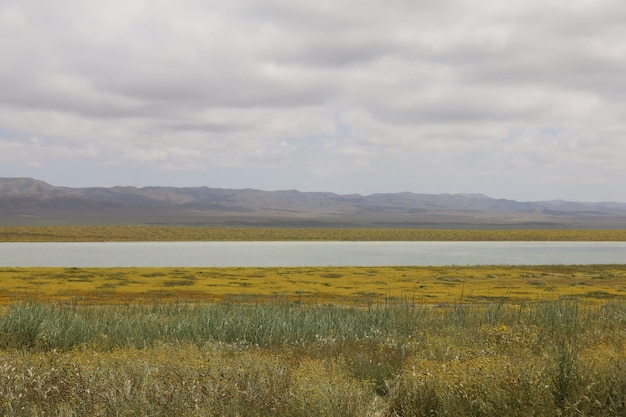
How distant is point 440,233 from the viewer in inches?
5472

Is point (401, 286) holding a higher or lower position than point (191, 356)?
lower

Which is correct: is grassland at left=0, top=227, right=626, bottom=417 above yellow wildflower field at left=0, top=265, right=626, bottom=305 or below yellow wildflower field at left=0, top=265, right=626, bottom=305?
above

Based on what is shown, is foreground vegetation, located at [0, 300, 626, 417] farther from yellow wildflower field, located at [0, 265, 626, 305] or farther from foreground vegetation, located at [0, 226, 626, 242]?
foreground vegetation, located at [0, 226, 626, 242]

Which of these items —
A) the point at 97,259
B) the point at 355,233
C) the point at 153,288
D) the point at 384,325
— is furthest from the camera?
the point at 355,233

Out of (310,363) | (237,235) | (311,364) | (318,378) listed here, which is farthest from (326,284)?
(237,235)

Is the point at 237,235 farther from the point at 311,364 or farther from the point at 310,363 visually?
the point at 311,364

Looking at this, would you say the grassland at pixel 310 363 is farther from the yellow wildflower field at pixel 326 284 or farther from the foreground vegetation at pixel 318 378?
the yellow wildflower field at pixel 326 284

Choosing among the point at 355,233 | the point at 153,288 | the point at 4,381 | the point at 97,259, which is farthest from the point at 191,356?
the point at 355,233

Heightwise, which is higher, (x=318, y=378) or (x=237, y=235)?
(x=318, y=378)

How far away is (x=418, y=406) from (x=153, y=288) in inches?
1210

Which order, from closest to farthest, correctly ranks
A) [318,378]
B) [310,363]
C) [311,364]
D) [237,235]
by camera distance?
[318,378], [311,364], [310,363], [237,235]

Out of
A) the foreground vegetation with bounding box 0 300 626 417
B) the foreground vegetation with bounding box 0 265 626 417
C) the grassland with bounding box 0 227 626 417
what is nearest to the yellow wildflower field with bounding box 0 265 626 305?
the foreground vegetation with bounding box 0 265 626 417

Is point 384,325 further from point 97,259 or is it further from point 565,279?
point 97,259

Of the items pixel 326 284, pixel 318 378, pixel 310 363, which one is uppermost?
pixel 318 378
